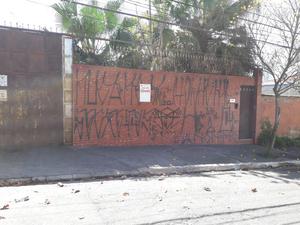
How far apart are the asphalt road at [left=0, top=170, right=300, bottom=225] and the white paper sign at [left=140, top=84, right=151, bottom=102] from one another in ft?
14.5

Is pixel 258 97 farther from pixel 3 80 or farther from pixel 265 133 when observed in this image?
pixel 3 80

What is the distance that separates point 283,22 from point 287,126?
616 centimetres

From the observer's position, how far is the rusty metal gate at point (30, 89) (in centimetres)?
1058

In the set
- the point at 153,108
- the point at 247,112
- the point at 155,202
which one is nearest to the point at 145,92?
the point at 153,108

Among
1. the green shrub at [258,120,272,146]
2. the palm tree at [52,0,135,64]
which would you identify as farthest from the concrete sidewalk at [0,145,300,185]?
the palm tree at [52,0,135,64]

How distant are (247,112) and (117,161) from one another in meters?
7.59

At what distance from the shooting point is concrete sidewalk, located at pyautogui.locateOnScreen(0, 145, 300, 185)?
28.4 feet

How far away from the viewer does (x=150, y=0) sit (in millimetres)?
15648

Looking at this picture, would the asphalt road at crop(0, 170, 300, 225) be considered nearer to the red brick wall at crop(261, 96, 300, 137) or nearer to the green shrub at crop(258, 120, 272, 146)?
the green shrub at crop(258, 120, 272, 146)

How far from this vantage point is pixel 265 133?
15836 mm

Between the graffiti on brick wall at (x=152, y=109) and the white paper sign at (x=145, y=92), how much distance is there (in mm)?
143

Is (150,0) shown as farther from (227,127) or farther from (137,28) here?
(227,127)

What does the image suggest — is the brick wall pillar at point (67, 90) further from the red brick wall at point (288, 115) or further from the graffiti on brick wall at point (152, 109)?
the red brick wall at point (288, 115)

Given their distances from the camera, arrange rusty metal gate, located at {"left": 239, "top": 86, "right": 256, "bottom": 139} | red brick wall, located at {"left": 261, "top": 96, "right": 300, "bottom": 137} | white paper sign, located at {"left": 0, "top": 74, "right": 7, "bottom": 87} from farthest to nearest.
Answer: red brick wall, located at {"left": 261, "top": 96, "right": 300, "bottom": 137} < rusty metal gate, located at {"left": 239, "top": 86, "right": 256, "bottom": 139} < white paper sign, located at {"left": 0, "top": 74, "right": 7, "bottom": 87}
